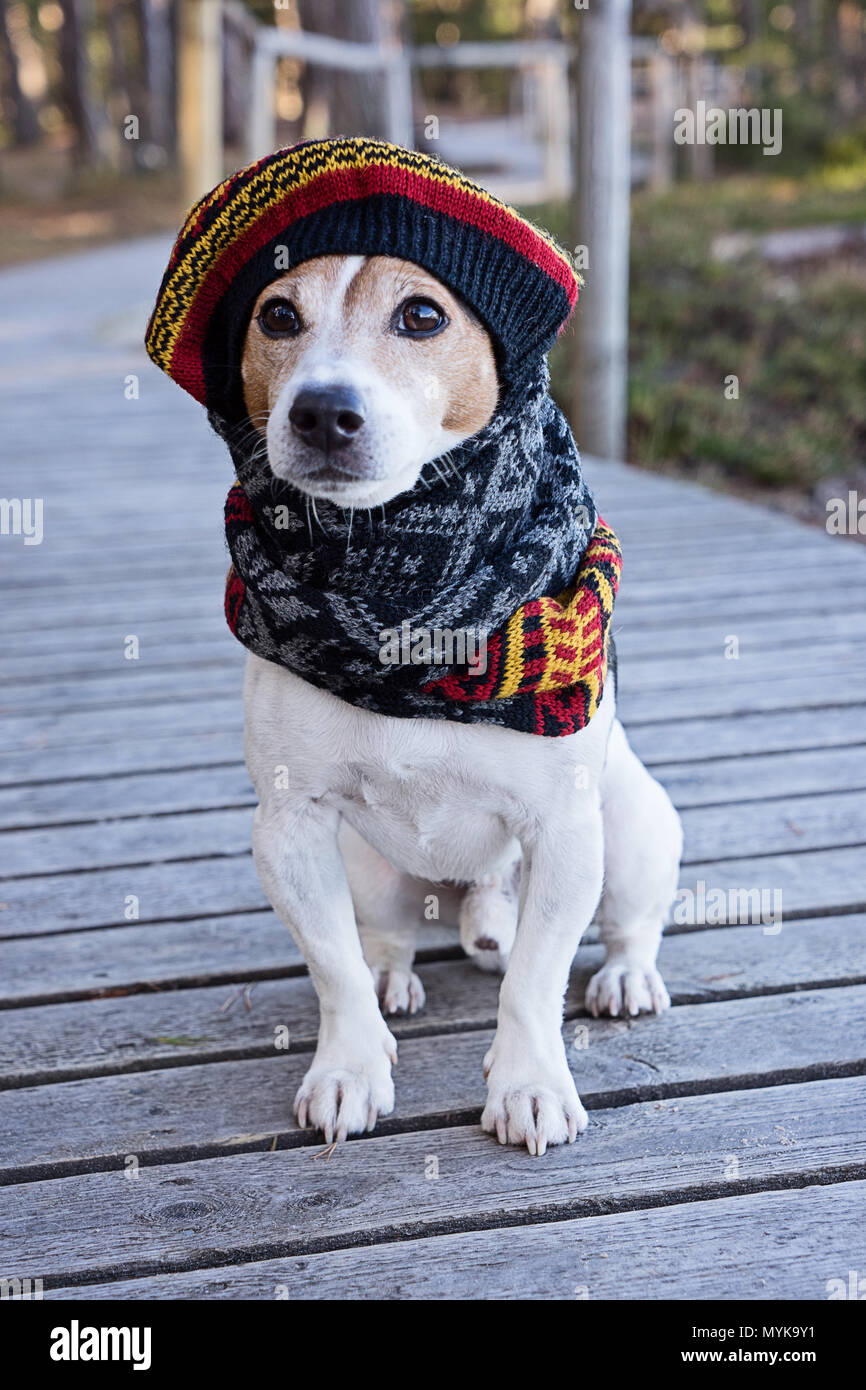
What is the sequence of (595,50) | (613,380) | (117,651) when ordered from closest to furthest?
(117,651) → (595,50) → (613,380)

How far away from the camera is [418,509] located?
1.70m

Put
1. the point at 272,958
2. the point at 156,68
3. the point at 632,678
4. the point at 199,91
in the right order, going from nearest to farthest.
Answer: the point at 272,958
the point at 632,678
the point at 199,91
the point at 156,68

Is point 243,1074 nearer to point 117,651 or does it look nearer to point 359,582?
point 359,582

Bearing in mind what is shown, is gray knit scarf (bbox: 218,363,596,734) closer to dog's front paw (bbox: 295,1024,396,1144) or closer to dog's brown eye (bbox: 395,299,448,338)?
dog's brown eye (bbox: 395,299,448,338)

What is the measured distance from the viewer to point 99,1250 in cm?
167

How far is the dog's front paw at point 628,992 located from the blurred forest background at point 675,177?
320cm

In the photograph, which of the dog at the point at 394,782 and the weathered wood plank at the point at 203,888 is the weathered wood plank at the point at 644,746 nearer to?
the weathered wood plank at the point at 203,888

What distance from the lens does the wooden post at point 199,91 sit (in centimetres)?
942

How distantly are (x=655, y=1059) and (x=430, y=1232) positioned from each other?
0.52 meters

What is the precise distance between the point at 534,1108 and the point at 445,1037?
312 mm

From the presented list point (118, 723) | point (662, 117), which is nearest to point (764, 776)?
point (118, 723)

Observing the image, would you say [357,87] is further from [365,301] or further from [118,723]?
[365,301]

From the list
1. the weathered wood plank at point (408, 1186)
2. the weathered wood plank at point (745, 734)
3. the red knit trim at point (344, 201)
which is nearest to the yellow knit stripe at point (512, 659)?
the red knit trim at point (344, 201)

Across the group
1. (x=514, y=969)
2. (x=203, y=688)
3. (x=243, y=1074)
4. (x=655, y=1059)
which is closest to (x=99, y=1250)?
(x=243, y=1074)
